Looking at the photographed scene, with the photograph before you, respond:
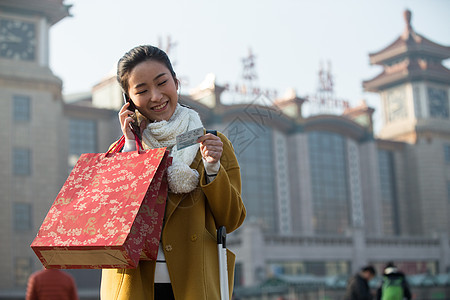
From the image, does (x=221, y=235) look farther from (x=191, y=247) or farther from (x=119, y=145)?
(x=119, y=145)

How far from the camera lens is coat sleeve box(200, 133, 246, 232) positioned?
2391 mm

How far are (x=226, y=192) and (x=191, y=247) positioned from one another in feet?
0.77

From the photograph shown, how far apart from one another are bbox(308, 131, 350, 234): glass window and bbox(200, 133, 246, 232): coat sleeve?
45095 mm

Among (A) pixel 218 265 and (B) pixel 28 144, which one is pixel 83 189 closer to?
(A) pixel 218 265

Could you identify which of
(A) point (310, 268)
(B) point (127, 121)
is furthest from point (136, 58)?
(A) point (310, 268)

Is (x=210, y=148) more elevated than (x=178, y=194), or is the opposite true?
(x=210, y=148)

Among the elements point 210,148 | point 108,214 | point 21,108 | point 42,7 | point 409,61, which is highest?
point 409,61

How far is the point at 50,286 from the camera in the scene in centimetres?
603

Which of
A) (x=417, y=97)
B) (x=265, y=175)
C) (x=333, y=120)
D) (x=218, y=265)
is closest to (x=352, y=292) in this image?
(x=218, y=265)

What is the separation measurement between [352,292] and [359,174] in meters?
40.8

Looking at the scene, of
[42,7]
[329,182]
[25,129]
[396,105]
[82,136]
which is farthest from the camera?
[396,105]

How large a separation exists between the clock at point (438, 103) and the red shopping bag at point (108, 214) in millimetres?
54207

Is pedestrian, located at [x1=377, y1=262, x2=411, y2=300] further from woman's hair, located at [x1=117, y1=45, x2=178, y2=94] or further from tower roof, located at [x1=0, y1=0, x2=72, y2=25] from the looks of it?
tower roof, located at [x1=0, y1=0, x2=72, y2=25]

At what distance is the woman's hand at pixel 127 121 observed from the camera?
8.25 ft
